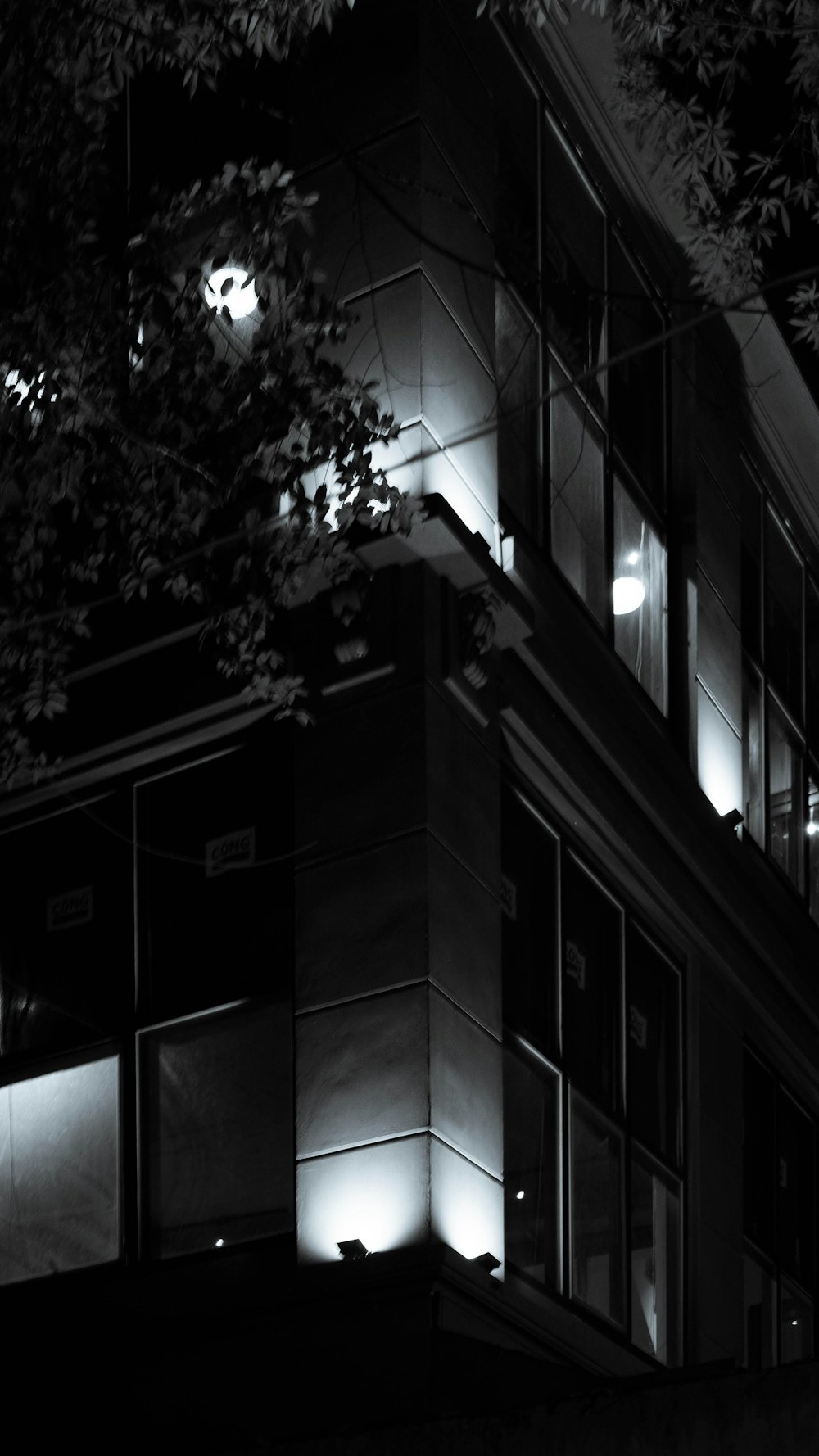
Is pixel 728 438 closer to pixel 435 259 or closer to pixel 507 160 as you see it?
pixel 507 160

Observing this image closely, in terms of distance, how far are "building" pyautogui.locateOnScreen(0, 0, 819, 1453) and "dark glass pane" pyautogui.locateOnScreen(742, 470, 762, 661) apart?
244 centimetres

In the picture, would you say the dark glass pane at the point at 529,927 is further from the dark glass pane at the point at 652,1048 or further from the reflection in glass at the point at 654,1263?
the reflection in glass at the point at 654,1263

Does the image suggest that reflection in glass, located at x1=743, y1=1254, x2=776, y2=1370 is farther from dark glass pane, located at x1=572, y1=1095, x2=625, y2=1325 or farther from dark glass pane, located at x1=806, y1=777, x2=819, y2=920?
dark glass pane, located at x1=806, y1=777, x2=819, y2=920

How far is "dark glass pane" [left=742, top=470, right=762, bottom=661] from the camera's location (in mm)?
21438

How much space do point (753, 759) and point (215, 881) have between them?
8677 millimetres

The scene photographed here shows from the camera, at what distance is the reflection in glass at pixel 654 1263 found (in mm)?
15703

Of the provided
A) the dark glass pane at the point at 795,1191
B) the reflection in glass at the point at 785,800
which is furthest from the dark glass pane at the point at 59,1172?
the reflection in glass at the point at 785,800

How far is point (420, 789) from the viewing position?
1276 centimetres

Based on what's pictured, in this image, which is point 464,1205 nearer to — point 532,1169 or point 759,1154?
point 532,1169

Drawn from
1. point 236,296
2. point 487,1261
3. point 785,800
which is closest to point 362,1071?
point 487,1261

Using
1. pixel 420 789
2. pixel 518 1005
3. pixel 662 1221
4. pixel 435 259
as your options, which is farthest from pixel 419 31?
pixel 662 1221

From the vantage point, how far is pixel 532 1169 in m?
14.3

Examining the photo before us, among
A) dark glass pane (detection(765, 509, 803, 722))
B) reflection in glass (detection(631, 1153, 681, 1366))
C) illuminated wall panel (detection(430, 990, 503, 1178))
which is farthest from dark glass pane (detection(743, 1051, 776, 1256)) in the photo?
illuminated wall panel (detection(430, 990, 503, 1178))

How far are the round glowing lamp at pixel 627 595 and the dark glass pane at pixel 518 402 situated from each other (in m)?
1.75
